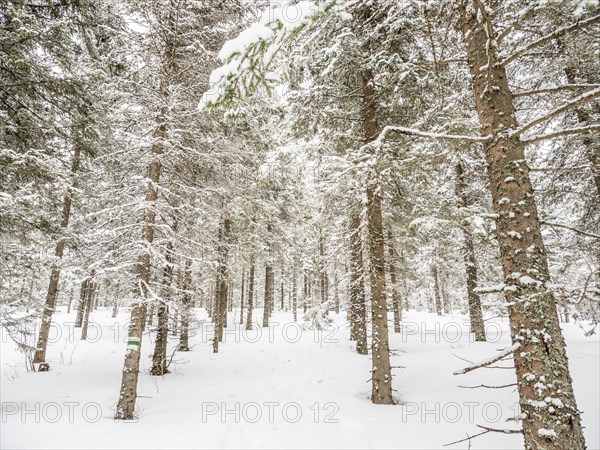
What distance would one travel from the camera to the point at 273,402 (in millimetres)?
8469

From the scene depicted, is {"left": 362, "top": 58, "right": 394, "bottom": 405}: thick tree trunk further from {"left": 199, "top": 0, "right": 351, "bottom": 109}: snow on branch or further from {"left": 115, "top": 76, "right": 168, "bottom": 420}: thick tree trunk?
{"left": 115, "top": 76, "right": 168, "bottom": 420}: thick tree trunk

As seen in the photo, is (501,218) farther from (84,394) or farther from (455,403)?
(84,394)

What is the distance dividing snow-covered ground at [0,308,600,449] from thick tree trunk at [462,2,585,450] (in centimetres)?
359

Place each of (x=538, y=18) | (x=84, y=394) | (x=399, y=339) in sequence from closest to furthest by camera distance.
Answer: (x=538, y=18) < (x=84, y=394) < (x=399, y=339)

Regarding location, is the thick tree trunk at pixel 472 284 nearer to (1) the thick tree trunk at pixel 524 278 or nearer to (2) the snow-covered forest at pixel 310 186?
(2) the snow-covered forest at pixel 310 186

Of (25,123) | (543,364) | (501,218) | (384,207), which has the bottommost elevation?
(543,364)

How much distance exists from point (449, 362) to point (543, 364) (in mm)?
8852

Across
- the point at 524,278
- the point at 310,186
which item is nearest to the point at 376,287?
the point at 310,186

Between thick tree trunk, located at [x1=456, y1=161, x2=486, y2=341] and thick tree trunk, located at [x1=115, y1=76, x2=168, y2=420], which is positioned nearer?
thick tree trunk, located at [x1=115, y1=76, x2=168, y2=420]

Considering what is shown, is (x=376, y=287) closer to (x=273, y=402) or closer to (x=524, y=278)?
(x=273, y=402)

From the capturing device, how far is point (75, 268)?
8.80 meters

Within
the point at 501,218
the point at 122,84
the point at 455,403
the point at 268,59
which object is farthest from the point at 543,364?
the point at 122,84

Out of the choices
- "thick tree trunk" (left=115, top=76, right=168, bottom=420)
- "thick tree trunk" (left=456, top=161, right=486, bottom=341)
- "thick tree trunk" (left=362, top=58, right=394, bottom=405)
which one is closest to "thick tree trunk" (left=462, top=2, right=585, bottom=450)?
"thick tree trunk" (left=362, top=58, right=394, bottom=405)

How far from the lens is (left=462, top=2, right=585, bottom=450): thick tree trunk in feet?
8.84
